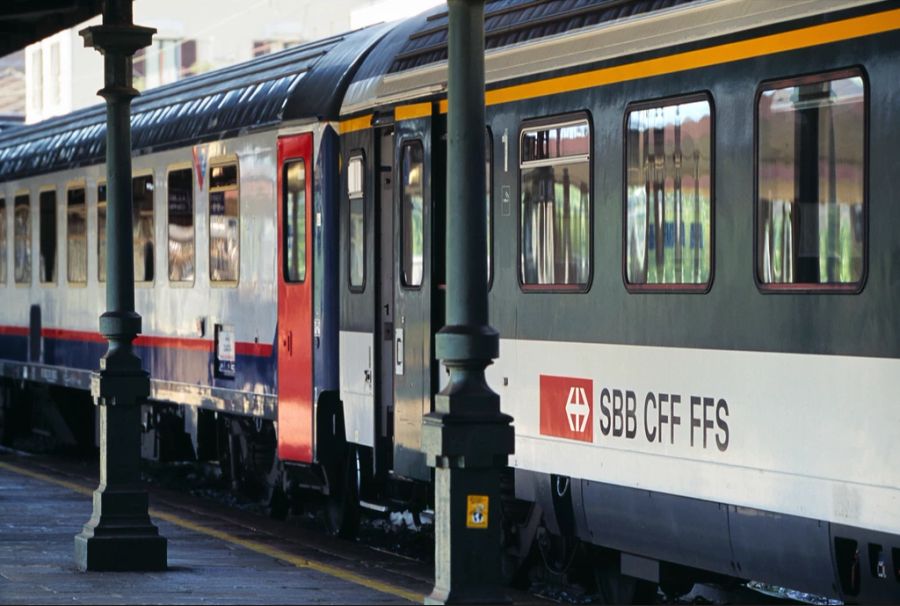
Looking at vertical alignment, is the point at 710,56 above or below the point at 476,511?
above

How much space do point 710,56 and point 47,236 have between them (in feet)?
48.6

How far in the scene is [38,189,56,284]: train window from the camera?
22734 mm

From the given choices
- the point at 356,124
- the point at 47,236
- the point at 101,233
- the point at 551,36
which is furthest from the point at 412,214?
the point at 47,236

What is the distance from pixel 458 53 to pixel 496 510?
1.84 metres

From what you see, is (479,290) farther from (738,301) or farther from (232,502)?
(232,502)

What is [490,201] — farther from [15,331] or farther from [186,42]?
[186,42]

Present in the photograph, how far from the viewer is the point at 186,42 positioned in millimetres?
77875

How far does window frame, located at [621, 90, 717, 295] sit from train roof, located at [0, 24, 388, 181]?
456 centimetres

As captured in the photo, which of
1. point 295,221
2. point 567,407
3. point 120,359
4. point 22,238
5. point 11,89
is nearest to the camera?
point 567,407

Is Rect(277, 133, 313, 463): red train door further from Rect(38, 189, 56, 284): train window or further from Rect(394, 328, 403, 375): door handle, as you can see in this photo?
Rect(38, 189, 56, 284): train window

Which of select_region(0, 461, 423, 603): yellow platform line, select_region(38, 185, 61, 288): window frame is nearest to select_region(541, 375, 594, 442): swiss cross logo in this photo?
select_region(0, 461, 423, 603): yellow platform line

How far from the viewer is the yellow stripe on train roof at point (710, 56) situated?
327 inches

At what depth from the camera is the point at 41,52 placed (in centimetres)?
7869

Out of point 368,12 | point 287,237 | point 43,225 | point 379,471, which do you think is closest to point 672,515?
point 379,471
